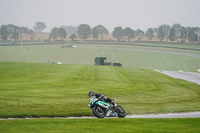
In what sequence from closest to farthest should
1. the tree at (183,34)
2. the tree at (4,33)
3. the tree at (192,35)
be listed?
the tree at (4,33)
the tree at (192,35)
the tree at (183,34)

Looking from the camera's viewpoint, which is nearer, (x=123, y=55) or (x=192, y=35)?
(x=123, y=55)

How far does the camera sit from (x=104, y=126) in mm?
14227

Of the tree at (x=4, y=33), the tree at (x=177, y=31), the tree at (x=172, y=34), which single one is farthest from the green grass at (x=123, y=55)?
the tree at (x=177, y=31)

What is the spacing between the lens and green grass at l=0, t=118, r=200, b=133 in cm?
1338

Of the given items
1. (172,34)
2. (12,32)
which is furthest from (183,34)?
(12,32)

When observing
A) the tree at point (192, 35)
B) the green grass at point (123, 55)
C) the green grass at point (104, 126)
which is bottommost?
the green grass at point (123, 55)

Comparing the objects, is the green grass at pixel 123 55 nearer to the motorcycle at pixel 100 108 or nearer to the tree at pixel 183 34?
the tree at pixel 183 34

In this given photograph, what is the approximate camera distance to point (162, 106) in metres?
→ 22.5

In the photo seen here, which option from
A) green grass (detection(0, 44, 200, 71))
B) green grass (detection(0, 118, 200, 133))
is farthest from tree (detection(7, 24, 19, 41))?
green grass (detection(0, 118, 200, 133))

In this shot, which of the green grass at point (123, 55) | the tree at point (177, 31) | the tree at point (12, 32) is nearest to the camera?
the green grass at point (123, 55)

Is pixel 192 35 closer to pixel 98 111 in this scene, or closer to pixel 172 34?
pixel 172 34

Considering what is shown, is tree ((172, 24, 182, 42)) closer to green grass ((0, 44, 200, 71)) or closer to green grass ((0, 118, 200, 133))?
green grass ((0, 44, 200, 71))

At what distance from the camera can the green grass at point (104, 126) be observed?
1338 centimetres

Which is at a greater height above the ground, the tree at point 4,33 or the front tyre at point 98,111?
the tree at point 4,33
